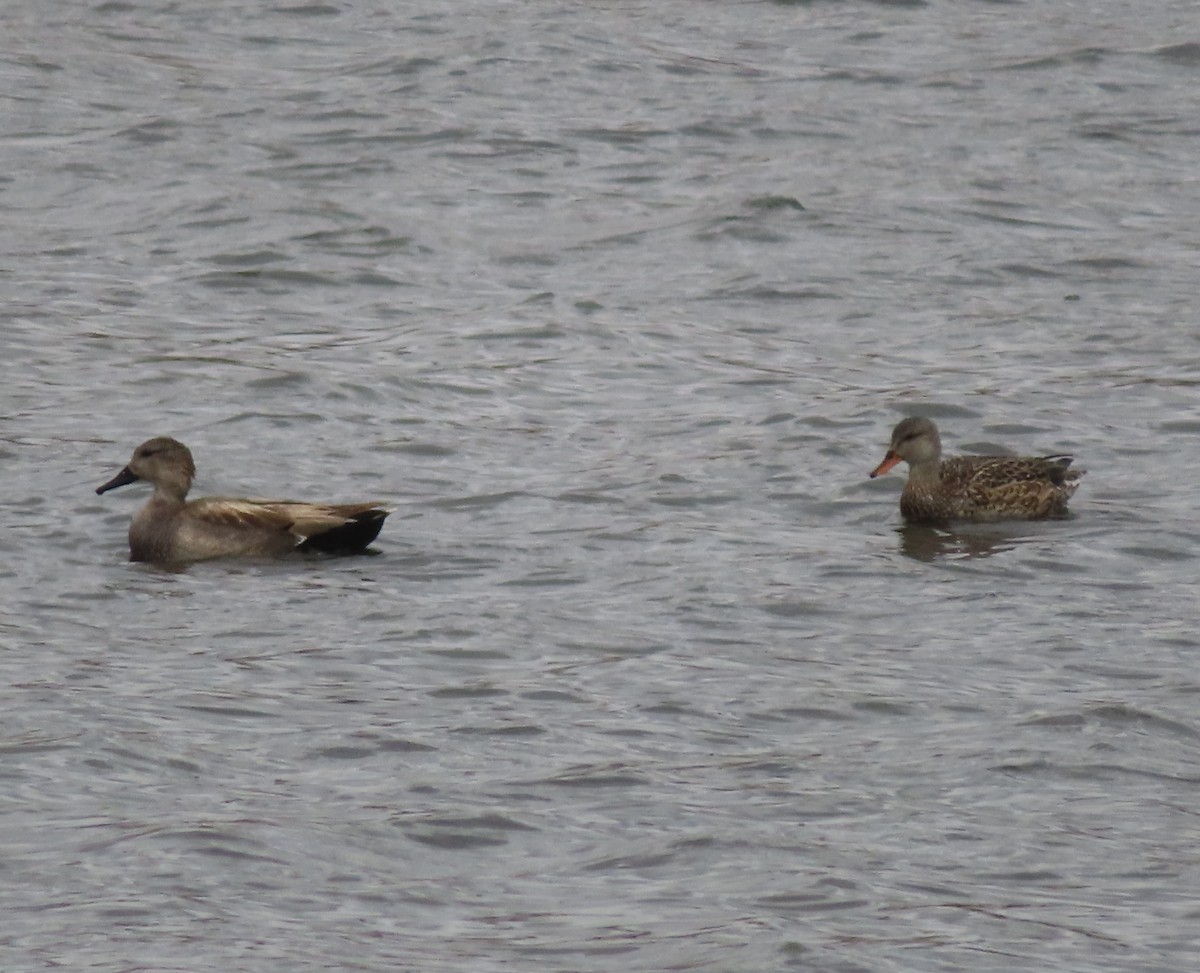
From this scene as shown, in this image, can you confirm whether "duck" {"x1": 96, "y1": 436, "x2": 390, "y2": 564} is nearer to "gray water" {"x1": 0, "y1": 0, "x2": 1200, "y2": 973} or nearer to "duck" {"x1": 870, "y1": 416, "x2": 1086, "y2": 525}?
"gray water" {"x1": 0, "y1": 0, "x2": 1200, "y2": 973}

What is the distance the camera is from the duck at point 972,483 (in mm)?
13516

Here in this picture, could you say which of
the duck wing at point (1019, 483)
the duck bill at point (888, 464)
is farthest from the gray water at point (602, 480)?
the duck bill at point (888, 464)

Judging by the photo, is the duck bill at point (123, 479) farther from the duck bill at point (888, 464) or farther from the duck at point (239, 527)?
the duck bill at point (888, 464)

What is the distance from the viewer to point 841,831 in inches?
345

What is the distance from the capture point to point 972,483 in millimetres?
13734

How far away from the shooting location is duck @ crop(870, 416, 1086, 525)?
532 inches

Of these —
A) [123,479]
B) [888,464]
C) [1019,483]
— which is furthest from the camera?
[888,464]

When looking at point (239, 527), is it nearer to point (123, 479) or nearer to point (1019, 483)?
point (123, 479)

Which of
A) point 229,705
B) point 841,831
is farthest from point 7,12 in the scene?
point 841,831

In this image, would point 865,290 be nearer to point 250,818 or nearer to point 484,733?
point 484,733

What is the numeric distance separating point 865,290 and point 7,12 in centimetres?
1093

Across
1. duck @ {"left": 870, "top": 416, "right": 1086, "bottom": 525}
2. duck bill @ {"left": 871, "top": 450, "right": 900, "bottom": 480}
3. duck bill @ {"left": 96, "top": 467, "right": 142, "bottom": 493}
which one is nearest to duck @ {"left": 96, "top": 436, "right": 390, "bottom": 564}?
duck bill @ {"left": 96, "top": 467, "right": 142, "bottom": 493}

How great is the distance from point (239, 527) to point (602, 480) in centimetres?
209

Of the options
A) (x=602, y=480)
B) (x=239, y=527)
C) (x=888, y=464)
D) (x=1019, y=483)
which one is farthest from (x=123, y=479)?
(x=1019, y=483)
